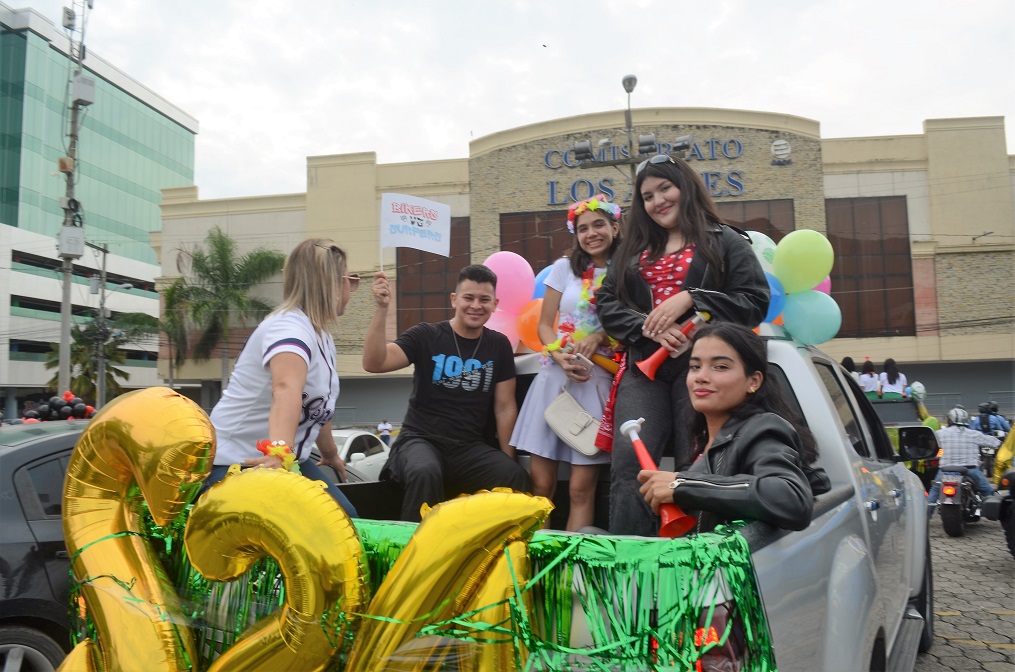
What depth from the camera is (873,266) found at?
31062 mm

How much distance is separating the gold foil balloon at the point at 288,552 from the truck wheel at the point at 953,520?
357 inches

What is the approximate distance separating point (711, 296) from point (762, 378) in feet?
1.78

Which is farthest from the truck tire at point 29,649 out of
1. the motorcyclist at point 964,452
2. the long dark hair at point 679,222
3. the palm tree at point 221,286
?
the palm tree at point 221,286

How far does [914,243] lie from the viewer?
102 feet

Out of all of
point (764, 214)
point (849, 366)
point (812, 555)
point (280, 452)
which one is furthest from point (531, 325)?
point (764, 214)

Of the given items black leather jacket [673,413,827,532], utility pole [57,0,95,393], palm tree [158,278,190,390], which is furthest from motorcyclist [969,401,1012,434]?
palm tree [158,278,190,390]

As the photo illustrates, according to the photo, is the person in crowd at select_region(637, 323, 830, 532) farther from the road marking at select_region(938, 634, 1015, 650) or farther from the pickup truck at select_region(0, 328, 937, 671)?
the road marking at select_region(938, 634, 1015, 650)

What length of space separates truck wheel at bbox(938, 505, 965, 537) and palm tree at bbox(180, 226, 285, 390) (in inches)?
1148

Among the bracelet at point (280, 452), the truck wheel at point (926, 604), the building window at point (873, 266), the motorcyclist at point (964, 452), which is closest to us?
the bracelet at point (280, 452)

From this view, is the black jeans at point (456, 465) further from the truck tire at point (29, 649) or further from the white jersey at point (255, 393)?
the truck tire at point (29, 649)

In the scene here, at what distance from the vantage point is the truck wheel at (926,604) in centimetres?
416

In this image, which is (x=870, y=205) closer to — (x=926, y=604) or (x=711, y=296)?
(x=926, y=604)

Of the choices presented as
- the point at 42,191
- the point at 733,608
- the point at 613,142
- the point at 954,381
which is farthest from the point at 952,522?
the point at 42,191

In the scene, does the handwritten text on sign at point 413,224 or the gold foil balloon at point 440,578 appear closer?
the gold foil balloon at point 440,578
